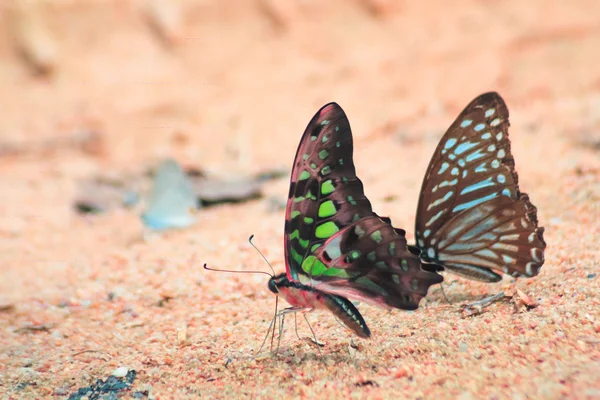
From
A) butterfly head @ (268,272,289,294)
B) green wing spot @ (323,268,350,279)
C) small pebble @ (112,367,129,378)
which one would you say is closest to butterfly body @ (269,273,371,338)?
butterfly head @ (268,272,289,294)

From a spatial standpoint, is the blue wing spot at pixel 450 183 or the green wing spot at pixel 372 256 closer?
the green wing spot at pixel 372 256

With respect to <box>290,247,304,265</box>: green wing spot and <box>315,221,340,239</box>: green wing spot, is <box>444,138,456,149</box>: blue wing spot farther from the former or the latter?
<box>290,247,304,265</box>: green wing spot

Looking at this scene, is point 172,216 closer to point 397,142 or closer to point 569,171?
point 397,142

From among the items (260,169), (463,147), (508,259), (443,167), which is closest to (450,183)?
(443,167)

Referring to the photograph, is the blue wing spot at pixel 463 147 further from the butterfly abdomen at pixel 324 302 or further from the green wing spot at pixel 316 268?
the butterfly abdomen at pixel 324 302

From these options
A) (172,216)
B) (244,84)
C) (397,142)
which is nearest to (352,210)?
(172,216)

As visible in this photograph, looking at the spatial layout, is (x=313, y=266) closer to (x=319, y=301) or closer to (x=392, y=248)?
(x=319, y=301)

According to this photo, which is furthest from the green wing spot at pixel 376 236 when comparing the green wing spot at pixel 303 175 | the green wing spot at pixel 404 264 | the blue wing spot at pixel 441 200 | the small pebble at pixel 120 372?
the small pebble at pixel 120 372
